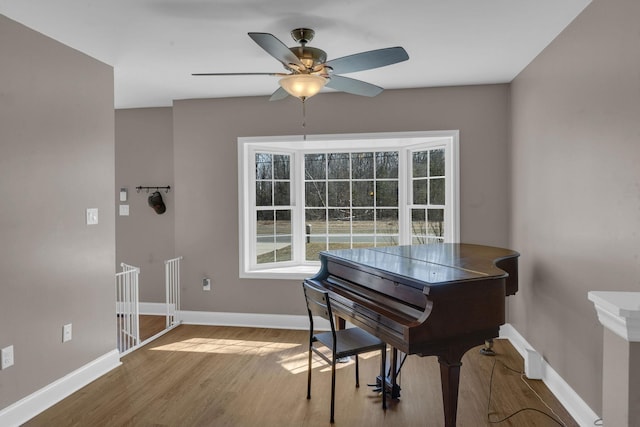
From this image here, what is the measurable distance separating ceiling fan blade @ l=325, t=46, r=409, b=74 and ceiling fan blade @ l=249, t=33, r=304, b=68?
9.3 inches

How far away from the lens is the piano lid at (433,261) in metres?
2.28

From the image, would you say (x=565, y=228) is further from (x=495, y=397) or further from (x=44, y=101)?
(x=44, y=101)

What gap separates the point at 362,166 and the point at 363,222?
0.68 metres

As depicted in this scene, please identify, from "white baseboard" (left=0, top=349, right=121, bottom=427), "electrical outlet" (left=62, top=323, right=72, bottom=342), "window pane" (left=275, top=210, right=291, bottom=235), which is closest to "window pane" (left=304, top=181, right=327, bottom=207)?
"window pane" (left=275, top=210, right=291, bottom=235)

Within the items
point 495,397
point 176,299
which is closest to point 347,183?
point 176,299

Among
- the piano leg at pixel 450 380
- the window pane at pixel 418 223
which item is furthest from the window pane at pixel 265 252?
the piano leg at pixel 450 380

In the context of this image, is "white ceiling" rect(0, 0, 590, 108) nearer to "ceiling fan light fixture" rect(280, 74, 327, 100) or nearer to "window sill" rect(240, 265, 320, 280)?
"ceiling fan light fixture" rect(280, 74, 327, 100)

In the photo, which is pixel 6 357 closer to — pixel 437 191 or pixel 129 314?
pixel 129 314

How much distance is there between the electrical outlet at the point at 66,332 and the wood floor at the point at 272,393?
41cm

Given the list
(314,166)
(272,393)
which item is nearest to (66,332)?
(272,393)

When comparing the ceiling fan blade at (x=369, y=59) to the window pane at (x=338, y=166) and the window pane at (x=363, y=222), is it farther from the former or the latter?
the window pane at (x=363, y=222)

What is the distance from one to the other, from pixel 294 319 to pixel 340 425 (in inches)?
81.7

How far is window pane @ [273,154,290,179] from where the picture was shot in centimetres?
500

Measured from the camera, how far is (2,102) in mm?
2604
